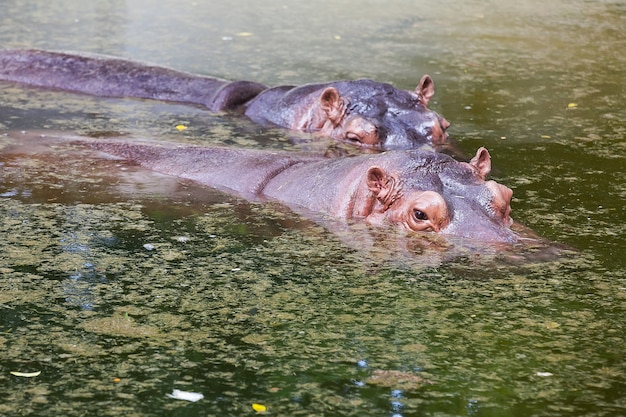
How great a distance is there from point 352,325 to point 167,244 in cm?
124

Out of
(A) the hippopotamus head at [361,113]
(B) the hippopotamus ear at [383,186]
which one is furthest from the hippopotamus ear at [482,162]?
(A) the hippopotamus head at [361,113]

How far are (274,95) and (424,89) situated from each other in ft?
3.73

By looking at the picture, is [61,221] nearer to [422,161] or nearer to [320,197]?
[320,197]

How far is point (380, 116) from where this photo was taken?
7.56 metres

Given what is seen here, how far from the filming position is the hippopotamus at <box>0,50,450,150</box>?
7484mm

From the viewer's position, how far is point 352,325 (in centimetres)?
411

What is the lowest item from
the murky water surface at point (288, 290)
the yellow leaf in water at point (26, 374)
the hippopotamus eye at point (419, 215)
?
the yellow leaf in water at point (26, 374)

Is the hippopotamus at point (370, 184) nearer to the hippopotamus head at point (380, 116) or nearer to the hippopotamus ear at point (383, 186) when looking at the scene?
the hippopotamus ear at point (383, 186)

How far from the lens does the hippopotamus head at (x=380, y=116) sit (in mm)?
7430

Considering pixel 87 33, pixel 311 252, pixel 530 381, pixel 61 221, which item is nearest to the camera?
pixel 530 381

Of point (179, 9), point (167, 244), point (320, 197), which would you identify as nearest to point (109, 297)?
point (167, 244)

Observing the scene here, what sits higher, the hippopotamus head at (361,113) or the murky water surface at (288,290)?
the hippopotamus head at (361,113)

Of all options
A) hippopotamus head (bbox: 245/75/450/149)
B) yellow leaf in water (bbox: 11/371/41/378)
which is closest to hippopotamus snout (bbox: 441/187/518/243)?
yellow leaf in water (bbox: 11/371/41/378)

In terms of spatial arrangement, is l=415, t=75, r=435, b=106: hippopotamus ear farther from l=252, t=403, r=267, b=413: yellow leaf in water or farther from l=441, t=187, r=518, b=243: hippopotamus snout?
l=252, t=403, r=267, b=413: yellow leaf in water
